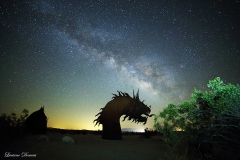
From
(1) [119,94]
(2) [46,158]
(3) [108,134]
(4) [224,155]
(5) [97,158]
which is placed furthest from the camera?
(1) [119,94]

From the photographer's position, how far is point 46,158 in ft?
17.3

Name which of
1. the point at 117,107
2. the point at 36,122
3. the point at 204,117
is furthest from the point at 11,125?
the point at 204,117

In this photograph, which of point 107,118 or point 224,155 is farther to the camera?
point 107,118

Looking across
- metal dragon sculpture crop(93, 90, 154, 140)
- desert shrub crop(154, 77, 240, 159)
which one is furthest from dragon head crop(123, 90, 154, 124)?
desert shrub crop(154, 77, 240, 159)

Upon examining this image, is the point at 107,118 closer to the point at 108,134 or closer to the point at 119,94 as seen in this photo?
the point at 108,134

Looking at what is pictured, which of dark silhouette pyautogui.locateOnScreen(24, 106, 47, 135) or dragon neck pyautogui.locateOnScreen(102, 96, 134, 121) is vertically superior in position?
dragon neck pyautogui.locateOnScreen(102, 96, 134, 121)

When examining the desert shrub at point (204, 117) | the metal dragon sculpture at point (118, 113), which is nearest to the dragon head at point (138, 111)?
the metal dragon sculpture at point (118, 113)

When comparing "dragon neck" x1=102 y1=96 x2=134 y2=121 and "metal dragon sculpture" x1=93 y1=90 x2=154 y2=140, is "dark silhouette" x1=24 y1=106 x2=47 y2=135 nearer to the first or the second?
"metal dragon sculpture" x1=93 y1=90 x2=154 y2=140

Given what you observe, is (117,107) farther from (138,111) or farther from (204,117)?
(204,117)

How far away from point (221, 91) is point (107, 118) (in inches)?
303

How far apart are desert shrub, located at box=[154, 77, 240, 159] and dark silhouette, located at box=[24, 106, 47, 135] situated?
36.3ft

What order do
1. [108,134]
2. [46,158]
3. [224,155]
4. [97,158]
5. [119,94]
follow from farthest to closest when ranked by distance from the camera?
[119,94], [108,134], [97,158], [46,158], [224,155]

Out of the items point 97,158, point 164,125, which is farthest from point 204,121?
point 97,158

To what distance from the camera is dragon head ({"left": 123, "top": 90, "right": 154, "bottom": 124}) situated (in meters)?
11.1
